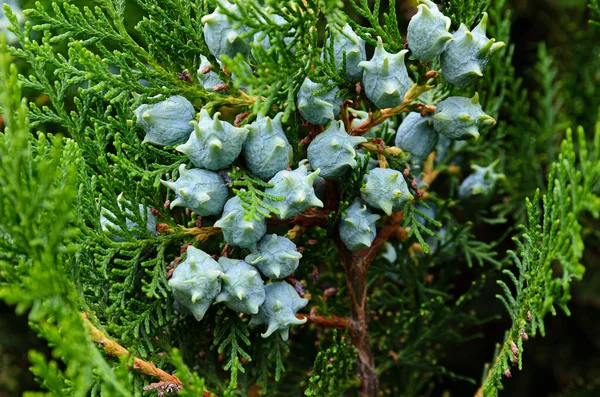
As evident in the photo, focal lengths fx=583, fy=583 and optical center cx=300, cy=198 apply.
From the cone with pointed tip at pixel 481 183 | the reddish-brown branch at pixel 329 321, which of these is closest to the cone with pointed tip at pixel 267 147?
the reddish-brown branch at pixel 329 321

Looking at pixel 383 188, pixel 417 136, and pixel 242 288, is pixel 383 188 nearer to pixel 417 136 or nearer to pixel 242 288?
pixel 417 136

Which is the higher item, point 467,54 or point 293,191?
point 467,54

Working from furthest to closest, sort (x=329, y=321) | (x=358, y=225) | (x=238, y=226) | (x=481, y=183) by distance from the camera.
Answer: (x=481, y=183) → (x=329, y=321) → (x=358, y=225) → (x=238, y=226)

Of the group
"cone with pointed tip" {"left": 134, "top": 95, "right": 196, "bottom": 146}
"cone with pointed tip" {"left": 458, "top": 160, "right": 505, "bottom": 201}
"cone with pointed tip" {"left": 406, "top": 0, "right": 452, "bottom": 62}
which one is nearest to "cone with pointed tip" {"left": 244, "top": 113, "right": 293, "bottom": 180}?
"cone with pointed tip" {"left": 134, "top": 95, "right": 196, "bottom": 146}

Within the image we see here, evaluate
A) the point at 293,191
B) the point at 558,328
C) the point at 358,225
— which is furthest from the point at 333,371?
the point at 558,328

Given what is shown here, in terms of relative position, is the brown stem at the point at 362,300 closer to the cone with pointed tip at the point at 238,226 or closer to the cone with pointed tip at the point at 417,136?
the cone with pointed tip at the point at 417,136
